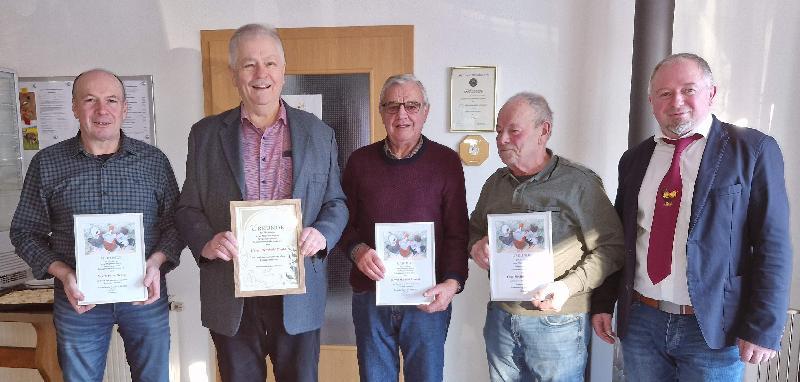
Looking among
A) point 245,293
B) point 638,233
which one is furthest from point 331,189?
point 638,233

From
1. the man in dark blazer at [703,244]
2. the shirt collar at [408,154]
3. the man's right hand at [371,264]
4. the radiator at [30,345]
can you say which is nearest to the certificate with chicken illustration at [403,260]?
the man's right hand at [371,264]

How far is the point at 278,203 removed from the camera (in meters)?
1.62

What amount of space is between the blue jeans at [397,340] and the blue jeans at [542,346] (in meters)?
0.25

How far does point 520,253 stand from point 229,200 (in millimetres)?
1016

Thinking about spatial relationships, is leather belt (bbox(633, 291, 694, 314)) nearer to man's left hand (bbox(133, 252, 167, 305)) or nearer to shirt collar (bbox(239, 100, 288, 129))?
shirt collar (bbox(239, 100, 288, 129))

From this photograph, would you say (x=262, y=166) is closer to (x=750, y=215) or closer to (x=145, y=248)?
(x=145, y=248)

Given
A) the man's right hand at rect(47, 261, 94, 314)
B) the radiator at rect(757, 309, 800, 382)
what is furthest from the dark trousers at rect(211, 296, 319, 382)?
the radiator at rect(757, 309, 800, 382)

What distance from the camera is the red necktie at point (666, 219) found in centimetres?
160

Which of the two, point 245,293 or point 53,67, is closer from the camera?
point 245,293

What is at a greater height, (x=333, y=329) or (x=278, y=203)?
(x=278, y=203)

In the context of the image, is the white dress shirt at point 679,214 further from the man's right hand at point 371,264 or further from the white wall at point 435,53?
the white wall at point 435,53

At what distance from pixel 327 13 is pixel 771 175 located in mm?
2368

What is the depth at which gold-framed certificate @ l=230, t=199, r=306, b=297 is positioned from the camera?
162cm

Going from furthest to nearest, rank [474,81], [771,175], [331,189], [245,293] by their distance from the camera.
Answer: [474,81], [331,189], [245,293], [771,175]
